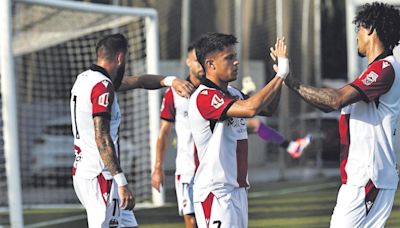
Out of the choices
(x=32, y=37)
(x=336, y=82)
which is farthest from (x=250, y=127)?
(x=336, y=82)

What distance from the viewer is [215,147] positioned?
6.80 metres

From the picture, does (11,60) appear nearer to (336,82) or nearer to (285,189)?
(285,189)

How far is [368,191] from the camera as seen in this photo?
6605 millimetres

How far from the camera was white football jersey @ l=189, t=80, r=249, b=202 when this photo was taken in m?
6.77

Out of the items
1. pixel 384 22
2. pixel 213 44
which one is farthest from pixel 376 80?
pixel 213 44

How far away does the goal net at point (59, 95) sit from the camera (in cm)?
1559

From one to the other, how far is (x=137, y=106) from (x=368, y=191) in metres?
11.0

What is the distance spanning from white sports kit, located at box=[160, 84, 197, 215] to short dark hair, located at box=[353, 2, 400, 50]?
3.02 metres

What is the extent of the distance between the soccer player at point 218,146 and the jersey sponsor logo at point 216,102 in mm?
18

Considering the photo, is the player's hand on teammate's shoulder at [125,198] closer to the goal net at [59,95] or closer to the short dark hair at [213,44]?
the short dark hair at [213,44]

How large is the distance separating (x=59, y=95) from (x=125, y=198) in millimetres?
12137

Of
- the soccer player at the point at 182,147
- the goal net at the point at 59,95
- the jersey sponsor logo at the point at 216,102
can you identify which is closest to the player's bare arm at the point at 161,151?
the soccer player at the point at 182,147

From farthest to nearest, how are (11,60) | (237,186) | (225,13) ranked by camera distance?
(225,13) → (11,60) → (237,186)

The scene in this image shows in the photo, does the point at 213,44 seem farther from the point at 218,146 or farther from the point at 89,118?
Answer: the point at 89,118
